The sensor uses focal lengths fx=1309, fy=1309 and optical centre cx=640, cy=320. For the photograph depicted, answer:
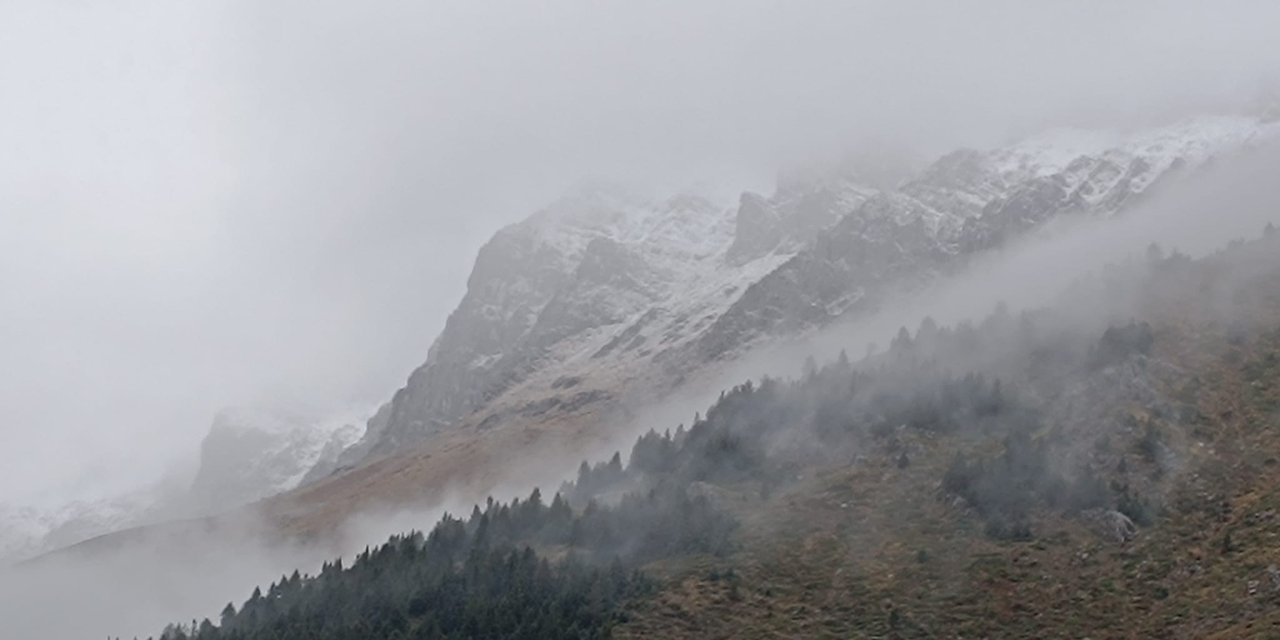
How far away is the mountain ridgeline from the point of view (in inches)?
4902

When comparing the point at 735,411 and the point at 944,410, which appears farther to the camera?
the point at 735,411

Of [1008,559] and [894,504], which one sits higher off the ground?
[894,504]

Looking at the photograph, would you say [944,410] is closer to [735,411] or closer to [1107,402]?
[1107,402]

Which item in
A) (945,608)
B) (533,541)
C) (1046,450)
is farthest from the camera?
(533,541)

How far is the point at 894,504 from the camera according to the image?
14775 centimetres

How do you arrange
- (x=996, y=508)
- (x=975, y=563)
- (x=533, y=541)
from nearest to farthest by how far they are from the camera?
(x=975, y=563) < (x=996, y=508) < (x=533, y=541)

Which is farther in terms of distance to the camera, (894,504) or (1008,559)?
(894,504)

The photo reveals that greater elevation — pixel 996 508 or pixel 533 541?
pixel 533 541

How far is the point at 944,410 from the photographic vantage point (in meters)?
→ 170

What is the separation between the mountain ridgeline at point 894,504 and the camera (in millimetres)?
124500

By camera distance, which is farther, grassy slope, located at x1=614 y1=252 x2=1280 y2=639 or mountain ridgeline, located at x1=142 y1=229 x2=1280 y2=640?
mountain ridgeline, located at x1=142 y1=229 x2=1280 y2=640

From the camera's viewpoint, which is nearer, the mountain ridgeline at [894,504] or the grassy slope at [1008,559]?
the grassy slope at [1008,559]

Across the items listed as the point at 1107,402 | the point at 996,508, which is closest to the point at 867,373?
the point at 1107,402

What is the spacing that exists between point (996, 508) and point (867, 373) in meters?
58.4
